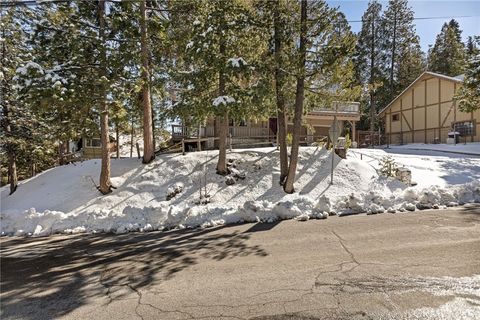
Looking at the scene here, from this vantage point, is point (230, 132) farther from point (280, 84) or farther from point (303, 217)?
point (303, 217)

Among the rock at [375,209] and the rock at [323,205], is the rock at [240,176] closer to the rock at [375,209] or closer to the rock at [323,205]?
the rock at [323,205]

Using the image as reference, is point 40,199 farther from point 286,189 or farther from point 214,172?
point 286,189

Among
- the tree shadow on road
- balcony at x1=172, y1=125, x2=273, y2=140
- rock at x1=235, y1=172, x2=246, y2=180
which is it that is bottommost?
the tree shadow on road

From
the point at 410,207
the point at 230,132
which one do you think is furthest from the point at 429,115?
the point at 410,207

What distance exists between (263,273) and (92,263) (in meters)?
3.38

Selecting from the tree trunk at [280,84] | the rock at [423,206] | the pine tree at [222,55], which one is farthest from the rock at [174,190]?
the rock at [423,206]

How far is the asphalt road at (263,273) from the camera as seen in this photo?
4.07m

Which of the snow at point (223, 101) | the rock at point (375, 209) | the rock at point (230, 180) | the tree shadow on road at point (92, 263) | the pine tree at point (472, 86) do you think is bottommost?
the tree shadow on road at point (92, 263)

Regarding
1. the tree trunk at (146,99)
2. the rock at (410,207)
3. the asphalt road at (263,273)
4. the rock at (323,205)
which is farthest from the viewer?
the tree trunk at (146,99)

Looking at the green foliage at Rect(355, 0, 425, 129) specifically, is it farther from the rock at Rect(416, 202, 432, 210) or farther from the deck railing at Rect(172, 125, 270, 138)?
the rock at Rect(416, 202, 432, 210)

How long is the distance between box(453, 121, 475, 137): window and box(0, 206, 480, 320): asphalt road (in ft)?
72.4

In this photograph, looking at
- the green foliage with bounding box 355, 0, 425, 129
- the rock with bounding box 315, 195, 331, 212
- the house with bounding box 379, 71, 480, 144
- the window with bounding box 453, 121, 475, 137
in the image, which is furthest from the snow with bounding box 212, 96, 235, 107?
the green foliage with bounding box 355, 0, 425, 129

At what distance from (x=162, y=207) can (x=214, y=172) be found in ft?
14.1

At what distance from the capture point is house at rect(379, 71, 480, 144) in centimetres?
2616
